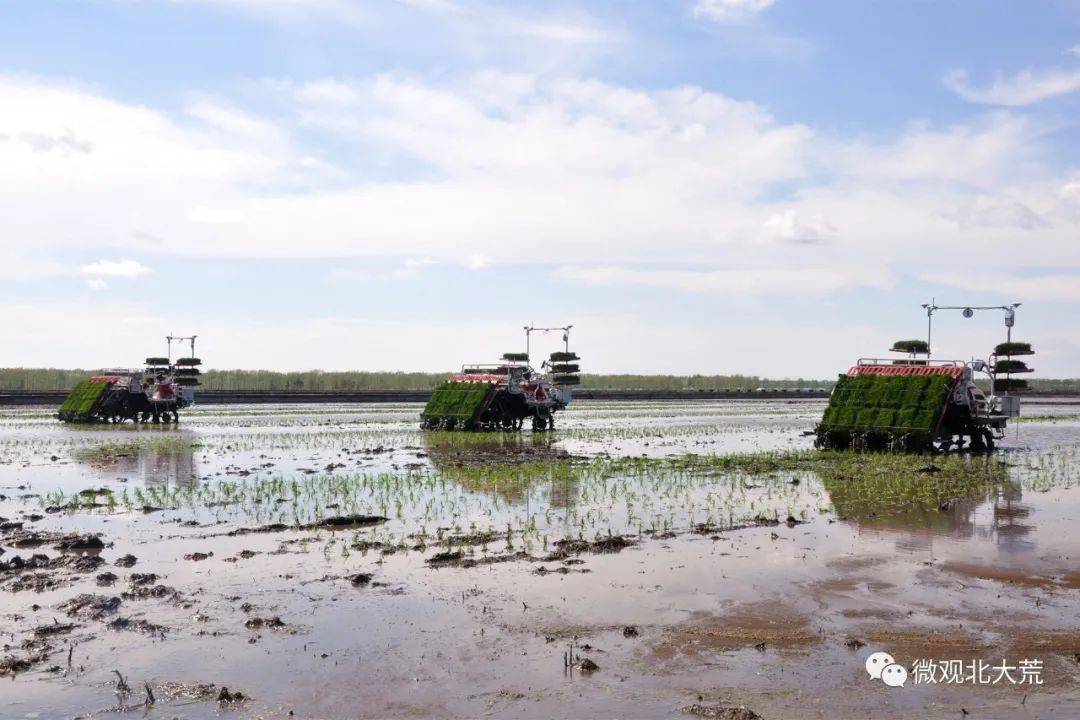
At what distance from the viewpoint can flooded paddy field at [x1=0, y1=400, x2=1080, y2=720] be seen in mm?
8078

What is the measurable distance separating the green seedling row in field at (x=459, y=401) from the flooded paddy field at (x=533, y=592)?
670 inches

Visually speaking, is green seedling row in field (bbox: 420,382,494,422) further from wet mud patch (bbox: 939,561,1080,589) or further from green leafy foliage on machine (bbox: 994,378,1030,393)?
wet mud patch (bbox: 939,561,1080,589)

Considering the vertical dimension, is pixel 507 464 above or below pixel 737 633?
above

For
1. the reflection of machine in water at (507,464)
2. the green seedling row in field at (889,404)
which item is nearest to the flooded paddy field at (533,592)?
the reflection of machine in water at (507,464)

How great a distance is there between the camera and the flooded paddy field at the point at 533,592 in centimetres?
808

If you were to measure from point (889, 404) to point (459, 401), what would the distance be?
1866 centimetres

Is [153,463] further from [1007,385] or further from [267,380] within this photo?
[267,380]

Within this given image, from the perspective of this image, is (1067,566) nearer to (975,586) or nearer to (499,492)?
(975,586)

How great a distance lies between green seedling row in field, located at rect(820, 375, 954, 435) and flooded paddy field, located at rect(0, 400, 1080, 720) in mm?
5522

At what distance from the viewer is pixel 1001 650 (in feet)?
29.7

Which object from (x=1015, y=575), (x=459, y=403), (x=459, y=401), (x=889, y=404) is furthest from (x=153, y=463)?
(x=889, y=404)

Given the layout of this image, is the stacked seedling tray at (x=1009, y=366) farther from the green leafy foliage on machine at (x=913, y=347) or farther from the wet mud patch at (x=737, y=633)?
the wet mud patch at (x=737, y=633)

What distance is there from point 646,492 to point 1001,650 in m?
11.4

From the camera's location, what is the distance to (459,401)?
138ft
